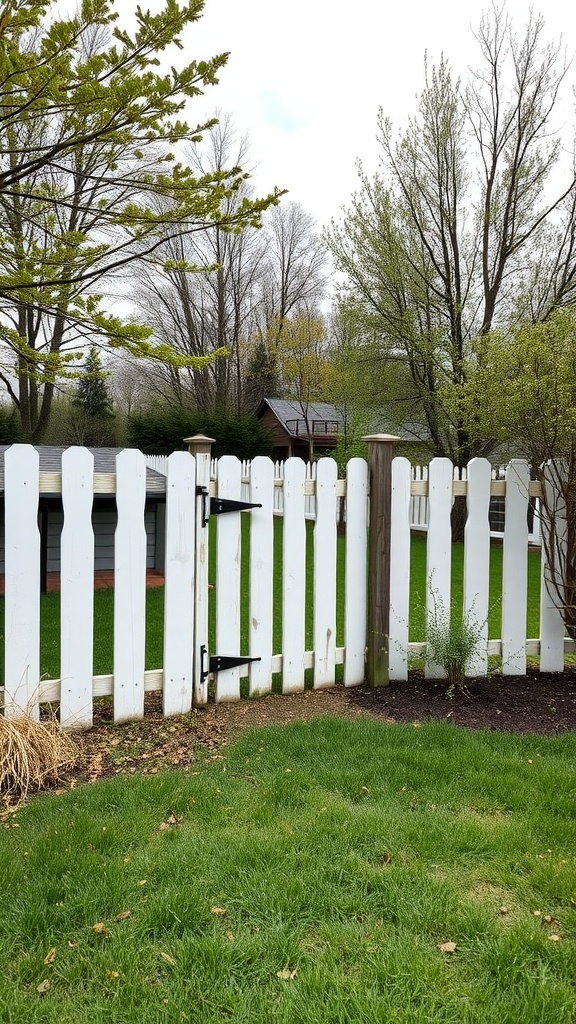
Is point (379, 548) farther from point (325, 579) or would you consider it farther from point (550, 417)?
point (550, 417)

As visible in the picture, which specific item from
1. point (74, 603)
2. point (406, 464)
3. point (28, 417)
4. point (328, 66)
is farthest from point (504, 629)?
point (28, 417)

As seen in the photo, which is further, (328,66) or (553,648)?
(328,66)

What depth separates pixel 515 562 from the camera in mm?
4035

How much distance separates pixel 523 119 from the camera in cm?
1114

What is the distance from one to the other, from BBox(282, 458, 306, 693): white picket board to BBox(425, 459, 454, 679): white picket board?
2.75 feet

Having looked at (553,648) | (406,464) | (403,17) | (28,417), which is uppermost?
(403,17)

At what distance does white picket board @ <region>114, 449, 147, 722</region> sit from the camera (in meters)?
3.20

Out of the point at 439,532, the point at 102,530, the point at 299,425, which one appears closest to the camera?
the point at 439,532

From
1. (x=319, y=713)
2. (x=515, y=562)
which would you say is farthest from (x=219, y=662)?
(x=515, y=562)

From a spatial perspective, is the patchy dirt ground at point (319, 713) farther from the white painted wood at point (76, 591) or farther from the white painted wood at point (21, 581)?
the white painted wood at point (21, 581)

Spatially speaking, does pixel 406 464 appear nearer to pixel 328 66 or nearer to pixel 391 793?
pixel 391 793

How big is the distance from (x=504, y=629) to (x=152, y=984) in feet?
10.4

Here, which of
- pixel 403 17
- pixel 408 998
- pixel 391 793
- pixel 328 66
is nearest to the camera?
pixel 408 998

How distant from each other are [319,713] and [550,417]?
2213mm
